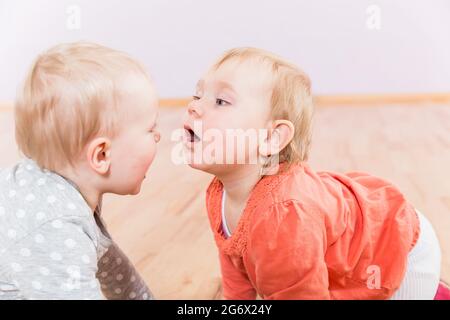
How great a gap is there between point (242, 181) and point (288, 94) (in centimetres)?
14

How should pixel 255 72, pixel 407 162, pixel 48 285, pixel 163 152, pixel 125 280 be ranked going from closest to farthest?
pixel 48 285 → pixel 255 72 → pixel 125 280 → pixel 163 152 → pixel 407 162

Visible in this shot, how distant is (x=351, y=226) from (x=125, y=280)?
1.15 feet

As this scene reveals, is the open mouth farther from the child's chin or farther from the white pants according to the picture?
the white pants

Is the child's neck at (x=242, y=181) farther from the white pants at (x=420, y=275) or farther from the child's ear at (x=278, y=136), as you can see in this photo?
the white pants at (x=420, y=275)

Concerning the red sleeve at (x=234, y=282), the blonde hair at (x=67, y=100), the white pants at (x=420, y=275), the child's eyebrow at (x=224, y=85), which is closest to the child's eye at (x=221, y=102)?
the child's eyebrow at (x=224, y=85)

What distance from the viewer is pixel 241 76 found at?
822 millimetres

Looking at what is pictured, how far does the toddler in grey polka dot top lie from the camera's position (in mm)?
717

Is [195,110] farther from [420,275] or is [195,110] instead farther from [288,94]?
[420,275]

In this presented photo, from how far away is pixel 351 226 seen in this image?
86 cm

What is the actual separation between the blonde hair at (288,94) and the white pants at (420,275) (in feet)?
0.75

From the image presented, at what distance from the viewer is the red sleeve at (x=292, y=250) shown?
2.58 ft

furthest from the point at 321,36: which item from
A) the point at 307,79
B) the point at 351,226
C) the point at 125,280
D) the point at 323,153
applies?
the point at 323,153

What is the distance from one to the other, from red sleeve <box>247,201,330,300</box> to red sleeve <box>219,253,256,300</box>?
132 mm
